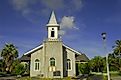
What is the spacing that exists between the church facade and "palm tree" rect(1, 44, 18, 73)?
24916 millimetres

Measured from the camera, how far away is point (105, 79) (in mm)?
25188

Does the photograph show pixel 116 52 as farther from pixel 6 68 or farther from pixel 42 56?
pixel 6 68

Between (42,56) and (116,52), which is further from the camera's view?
(116,52)

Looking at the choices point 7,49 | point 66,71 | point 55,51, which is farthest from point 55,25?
point 7,49

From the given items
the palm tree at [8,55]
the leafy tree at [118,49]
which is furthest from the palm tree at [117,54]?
the palm tree at [8,55]

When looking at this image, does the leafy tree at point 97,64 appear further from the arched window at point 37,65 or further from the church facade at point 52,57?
the arched window at point 37,65

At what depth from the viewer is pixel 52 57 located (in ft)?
132

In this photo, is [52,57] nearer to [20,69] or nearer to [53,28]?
[53,28]

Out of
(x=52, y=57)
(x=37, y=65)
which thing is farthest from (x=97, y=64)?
(x=52, y=57)

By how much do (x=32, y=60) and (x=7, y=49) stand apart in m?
27.2

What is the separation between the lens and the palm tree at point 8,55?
6544cm

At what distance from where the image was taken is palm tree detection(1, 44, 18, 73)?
215 ft

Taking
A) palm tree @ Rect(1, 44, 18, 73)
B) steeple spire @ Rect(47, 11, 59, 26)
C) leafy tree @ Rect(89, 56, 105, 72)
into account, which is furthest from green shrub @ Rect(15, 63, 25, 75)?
leafy tree @ Rect(89, 56, 105, 72)

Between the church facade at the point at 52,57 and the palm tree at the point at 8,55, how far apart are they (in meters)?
24.9
